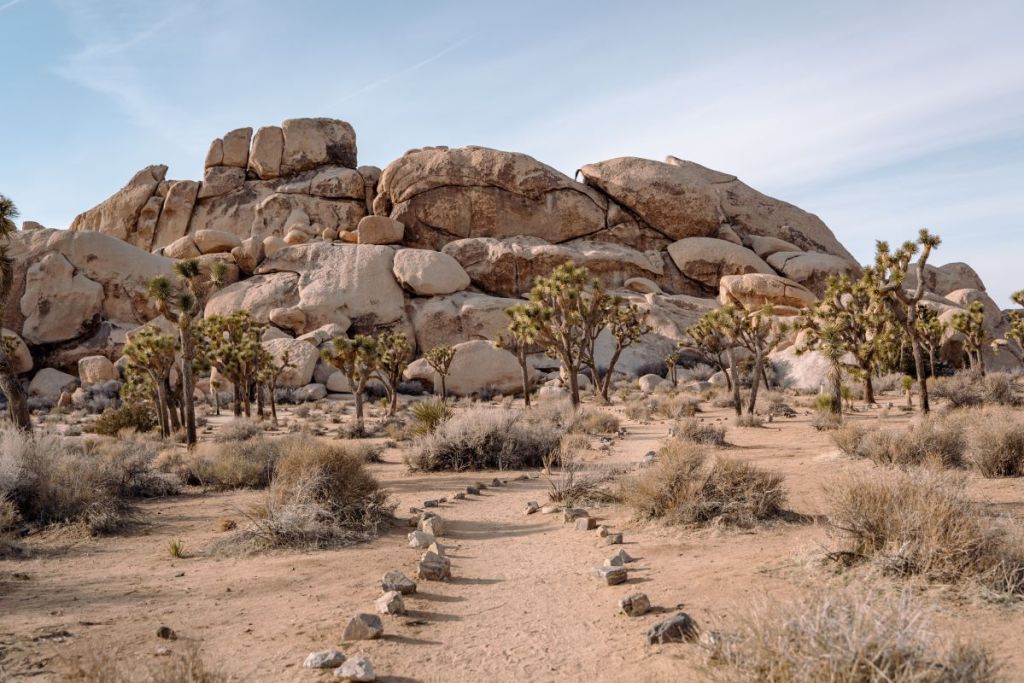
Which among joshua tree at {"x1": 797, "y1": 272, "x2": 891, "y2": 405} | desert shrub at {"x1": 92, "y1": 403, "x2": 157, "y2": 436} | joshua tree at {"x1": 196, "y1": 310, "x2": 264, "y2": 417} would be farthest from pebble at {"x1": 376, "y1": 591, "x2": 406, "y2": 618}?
joshua tree at {"x1": 196, "y1": 310, "x2": 264, "y2": 417}

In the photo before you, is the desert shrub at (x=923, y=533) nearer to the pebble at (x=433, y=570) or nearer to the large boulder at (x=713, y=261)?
the pebble at (x=433, y=570)

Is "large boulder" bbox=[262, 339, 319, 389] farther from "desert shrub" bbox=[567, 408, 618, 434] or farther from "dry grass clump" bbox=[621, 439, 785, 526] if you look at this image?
"dry grass clump" bbox=[621, 439, 785, 526]

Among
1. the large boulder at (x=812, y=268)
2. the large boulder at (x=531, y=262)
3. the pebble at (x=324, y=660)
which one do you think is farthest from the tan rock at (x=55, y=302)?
the pebble at (x=324, y=660)

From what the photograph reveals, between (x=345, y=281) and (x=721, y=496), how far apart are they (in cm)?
4549

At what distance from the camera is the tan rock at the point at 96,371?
1759 inches

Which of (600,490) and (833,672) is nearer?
(833,672)

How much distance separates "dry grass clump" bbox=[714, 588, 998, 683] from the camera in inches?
125

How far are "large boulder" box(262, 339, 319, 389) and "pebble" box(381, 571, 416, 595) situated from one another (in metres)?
38.4

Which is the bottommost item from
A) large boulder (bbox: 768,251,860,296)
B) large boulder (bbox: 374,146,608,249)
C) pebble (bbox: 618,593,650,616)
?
pebble (bbox: 618,593,650,616)

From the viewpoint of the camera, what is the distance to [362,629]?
5.38m

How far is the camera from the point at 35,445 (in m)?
11.1

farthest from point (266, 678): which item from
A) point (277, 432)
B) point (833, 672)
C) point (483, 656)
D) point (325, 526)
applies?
point (277, 432)

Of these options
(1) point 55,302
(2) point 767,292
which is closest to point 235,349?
(1) point 55,302

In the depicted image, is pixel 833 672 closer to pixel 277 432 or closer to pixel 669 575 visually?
pixel 669 575
